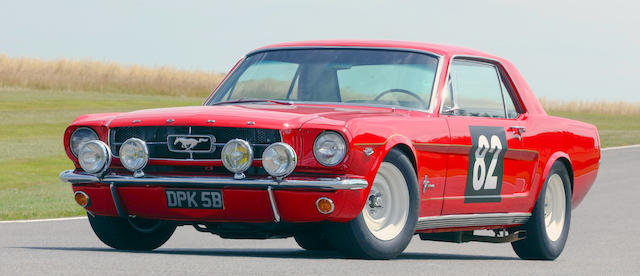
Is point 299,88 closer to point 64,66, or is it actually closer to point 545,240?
point 545,240

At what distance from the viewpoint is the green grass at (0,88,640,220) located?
16156mm

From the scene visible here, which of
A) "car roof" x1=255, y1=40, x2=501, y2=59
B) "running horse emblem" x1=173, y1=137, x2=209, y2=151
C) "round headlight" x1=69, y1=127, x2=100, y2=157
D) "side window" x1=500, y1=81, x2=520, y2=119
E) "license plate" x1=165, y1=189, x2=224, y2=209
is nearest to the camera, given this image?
"license plate" x1=165, y1=189, x2=224, y2=209

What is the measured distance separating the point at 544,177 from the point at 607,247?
2192 millimetres

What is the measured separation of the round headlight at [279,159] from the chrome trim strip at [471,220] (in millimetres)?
1256

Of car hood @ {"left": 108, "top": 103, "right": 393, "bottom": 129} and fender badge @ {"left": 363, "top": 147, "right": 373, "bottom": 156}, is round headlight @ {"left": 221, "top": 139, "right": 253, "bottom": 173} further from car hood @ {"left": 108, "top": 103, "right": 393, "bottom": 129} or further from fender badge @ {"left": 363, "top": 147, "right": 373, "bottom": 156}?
fender badge @ {"left": 363, "top": 147, "right": 373, "bottom": 156}

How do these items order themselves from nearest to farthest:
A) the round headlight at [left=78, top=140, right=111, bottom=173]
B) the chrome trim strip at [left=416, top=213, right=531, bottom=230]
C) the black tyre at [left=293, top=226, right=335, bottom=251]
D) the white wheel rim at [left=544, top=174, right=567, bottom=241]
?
1. the round headlight at [left=78, top=140, right=111, bottom=173]
2. the chrome trim strip at [left=416, top=213, right=531, bottom=230]
3. the black tyre at [left=293, top=226, right=335, bottom=251]
4. the white wheel rim at [left=544, top=174, right=567, bottom=241]

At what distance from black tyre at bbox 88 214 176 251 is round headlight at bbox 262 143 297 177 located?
5.00 ft

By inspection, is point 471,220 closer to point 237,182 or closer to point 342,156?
point 342,156

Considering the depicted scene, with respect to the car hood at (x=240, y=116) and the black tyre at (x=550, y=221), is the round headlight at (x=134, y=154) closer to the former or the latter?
the car hood at (x=240, y=116)

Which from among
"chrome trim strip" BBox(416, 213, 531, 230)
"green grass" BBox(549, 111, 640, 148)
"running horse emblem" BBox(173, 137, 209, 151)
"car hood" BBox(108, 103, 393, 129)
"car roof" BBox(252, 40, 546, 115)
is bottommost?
"green grass" BBox(549, 111, 640, 148)

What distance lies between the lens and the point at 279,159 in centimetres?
680

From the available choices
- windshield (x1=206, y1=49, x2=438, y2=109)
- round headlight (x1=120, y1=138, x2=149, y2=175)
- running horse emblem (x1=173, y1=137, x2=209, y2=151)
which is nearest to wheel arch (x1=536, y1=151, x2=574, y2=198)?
windshield (x1=206, y1=49, x2=438, y2=109)

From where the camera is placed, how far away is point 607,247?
10.9m

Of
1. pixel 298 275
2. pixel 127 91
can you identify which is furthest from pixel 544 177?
pixel 127 91
